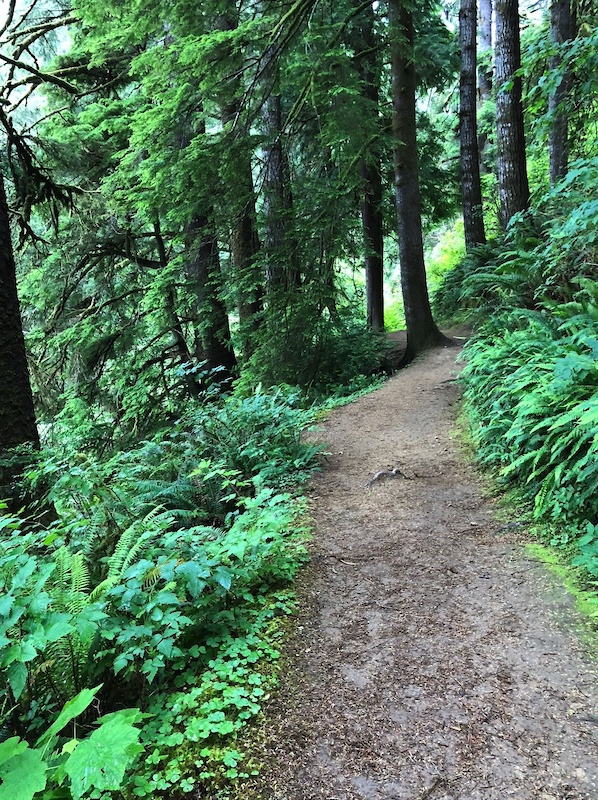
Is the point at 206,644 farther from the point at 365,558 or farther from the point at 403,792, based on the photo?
the point at 365,558

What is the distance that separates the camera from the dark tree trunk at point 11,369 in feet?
15.7

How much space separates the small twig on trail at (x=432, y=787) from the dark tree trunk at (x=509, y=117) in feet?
31.5

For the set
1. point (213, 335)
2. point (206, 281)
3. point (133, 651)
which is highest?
point (206, 281)

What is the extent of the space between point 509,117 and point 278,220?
15.7 feet

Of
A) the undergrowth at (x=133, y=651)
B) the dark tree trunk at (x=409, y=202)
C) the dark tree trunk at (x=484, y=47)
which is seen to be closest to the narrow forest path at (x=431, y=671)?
the undergrowth at (x=133, y=651)

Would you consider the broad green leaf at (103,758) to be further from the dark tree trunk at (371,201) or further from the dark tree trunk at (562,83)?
the dark tree trunk at (562,83)

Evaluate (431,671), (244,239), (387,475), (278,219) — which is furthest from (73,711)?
(244,239)

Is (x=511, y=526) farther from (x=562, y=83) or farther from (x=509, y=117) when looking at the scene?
(x=562, y=83)

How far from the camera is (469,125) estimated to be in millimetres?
13266

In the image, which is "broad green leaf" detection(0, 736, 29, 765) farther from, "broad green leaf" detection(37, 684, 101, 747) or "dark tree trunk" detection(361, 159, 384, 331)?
"dark tree trunk" detection(361, 159, 384, 331)

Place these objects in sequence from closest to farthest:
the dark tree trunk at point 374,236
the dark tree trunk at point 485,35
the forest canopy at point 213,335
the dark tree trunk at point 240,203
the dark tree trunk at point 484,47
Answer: the forest canopy at point 213,335 < the dark tree trunk at point 240,203 < the dark tree trunk at point 374,236 < the dark tree trunk at point 484,47 < the dark tree trunk at point 485,35

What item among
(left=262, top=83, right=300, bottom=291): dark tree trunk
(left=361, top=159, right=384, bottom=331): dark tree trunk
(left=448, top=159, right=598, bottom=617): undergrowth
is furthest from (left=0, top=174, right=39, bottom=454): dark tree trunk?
(left=361, top=159, right=384, bottom=331): dark tree trunk

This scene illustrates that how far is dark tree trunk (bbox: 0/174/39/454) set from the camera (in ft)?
15.7

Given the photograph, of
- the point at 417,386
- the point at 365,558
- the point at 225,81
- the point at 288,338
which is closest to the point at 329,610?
the point at 365,558
